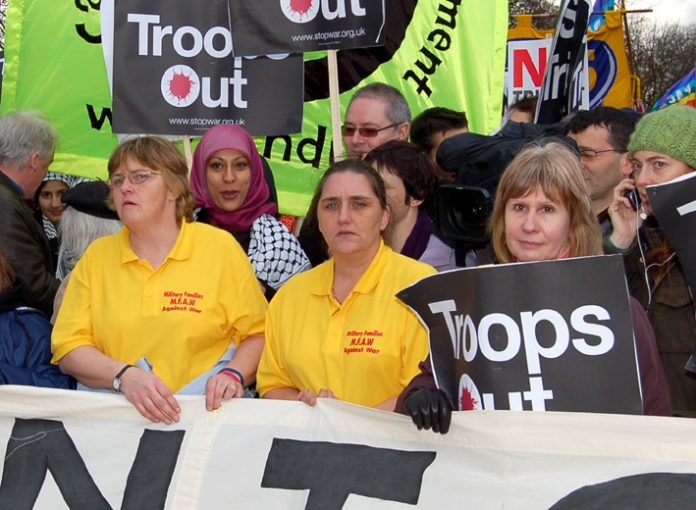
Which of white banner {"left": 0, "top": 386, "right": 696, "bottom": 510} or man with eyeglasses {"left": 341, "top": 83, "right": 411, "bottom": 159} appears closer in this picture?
white banner {"left": 0, "top": 386, "right": 696, "bottom": 510}

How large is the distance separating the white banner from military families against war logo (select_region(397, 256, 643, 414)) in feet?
0.20

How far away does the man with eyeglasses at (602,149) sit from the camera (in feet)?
14.4

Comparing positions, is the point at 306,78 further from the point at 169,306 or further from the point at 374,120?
the point at 169,306

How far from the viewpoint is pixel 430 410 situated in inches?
110

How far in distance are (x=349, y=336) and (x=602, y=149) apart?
1.71m

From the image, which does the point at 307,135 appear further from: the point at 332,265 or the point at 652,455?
the point at 652,455

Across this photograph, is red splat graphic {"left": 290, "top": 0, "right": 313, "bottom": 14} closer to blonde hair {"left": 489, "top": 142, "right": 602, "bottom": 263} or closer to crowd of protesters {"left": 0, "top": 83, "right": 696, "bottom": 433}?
crowd of protesters {"left": 0, "top": 83, "right": 696, "bottom": 433}

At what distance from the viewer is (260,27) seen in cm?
536

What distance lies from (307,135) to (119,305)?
2.70m

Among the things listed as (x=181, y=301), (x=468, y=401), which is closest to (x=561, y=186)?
(x=468, y=401)

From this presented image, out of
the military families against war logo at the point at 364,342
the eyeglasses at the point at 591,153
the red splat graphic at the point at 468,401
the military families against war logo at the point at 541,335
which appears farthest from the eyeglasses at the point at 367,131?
the red splat graphic at the point at 468,401

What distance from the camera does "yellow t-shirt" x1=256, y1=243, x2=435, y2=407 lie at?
10.8ft

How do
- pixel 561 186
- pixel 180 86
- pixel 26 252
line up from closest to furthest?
pixel 561 186 < pixel 26 252 < pixel 180 86

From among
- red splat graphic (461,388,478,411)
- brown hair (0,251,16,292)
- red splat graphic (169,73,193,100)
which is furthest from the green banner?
red splat graphic (461,388,478,411)
